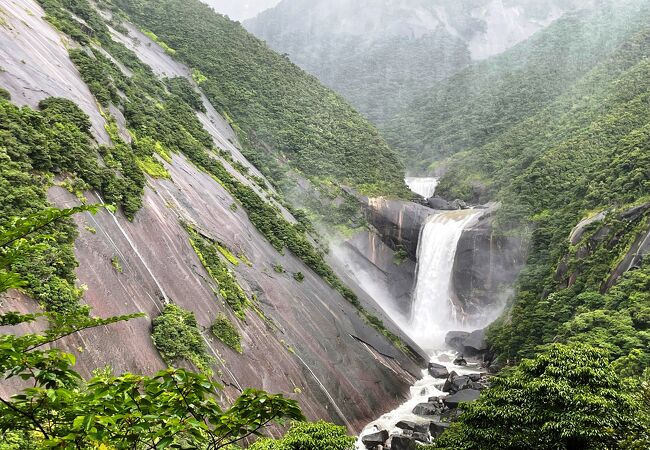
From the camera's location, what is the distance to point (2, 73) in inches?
683

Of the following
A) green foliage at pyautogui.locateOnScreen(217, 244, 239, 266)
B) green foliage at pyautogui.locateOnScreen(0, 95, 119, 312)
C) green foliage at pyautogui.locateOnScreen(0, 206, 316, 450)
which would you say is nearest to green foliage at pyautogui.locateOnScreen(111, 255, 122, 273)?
green foliage at pyautogui.locateOnScreen(0, 95, 119, 312)

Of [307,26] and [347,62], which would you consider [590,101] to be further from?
[307,26]

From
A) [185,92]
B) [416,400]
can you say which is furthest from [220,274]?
[185,92]

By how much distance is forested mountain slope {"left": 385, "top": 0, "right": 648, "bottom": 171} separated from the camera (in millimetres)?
70662

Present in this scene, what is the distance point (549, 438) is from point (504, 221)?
3396 cm

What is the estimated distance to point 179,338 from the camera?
15180 millimetres

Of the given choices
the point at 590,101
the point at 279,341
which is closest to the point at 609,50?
the point at 590,101

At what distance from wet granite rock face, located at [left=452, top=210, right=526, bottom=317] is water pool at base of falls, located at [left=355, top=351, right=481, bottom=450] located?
8.80 m

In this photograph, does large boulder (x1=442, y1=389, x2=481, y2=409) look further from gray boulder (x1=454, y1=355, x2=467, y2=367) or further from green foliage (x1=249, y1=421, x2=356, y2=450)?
green foliage (x1=249, y1=421, x2=356, y2=450)

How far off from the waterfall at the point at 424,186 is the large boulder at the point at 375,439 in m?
44.7

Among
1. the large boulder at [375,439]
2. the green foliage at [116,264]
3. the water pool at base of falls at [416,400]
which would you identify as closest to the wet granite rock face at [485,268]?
the water pool at base of falls at [416,400]

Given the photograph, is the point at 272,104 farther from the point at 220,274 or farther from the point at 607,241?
the point at 220,274

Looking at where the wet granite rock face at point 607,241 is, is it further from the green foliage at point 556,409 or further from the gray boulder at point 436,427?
the green foliage at point 556,409

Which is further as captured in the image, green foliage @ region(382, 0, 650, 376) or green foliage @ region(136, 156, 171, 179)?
green foliage @ region(382, 0, 650, 376)
